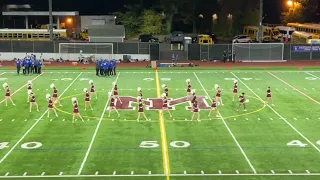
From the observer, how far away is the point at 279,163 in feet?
52.1

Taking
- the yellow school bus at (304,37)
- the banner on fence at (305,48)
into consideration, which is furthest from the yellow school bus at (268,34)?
the banner on fence at (305,48)

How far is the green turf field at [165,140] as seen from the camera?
15.2 metres

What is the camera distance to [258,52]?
43719mm

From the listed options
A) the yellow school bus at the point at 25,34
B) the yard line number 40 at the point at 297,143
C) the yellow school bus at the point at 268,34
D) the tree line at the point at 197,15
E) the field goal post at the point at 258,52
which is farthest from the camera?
the tree line at the point at 197,15

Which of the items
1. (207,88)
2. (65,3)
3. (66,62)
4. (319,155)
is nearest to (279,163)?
(319,155)

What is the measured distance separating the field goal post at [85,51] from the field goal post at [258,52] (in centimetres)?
1150

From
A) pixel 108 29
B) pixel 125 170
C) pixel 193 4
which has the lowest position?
pixel 125 170

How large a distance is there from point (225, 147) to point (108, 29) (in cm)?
3083

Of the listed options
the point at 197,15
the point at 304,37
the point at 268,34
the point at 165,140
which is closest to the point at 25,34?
the point at 197,15

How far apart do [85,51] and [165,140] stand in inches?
1057

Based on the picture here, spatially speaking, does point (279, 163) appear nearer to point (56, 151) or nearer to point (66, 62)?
point (56, 151)

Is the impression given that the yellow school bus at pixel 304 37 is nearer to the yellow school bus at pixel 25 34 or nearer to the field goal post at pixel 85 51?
the field goal post at pixel 85 51

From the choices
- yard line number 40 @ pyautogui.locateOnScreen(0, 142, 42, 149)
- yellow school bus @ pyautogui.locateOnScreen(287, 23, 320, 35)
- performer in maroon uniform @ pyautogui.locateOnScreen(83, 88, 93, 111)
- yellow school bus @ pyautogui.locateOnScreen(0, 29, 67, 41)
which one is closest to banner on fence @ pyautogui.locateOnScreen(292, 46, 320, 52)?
yellow school bus @ pyautogui.locateOnScreen(287, 23, 320, 35)

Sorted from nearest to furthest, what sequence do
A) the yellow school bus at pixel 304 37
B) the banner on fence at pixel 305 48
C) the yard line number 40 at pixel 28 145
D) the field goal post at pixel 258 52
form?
the yard line number 40 at pixel 28 145 < the field goal post at pixel 258 52 < the banner on fence at pixel 305 48 < the yellow school bus at pixel 304 37
